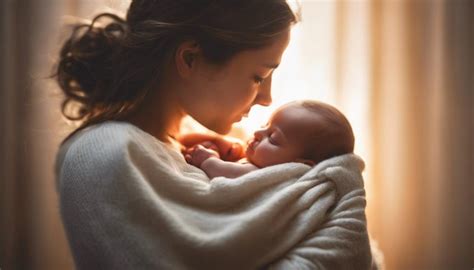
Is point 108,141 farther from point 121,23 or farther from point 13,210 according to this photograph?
point 13,210

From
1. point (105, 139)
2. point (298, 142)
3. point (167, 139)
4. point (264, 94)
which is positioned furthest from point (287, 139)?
point (105, 139)

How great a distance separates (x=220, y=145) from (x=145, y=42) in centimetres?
36

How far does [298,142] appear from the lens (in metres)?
1.24

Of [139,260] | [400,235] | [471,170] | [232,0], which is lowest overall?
[400,235]

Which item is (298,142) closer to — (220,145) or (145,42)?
(220,145)

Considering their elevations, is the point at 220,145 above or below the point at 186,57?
below

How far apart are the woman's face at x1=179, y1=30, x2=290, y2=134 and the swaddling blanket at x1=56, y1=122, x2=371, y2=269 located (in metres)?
0.24

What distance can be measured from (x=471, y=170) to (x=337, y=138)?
1.08 m

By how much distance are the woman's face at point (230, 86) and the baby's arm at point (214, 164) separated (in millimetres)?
98

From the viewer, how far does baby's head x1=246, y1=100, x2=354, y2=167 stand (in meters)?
1.23

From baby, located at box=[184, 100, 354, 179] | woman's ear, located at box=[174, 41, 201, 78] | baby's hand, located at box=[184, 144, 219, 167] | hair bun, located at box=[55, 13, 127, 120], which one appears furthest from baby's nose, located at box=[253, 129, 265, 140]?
hair bun, located at box=[55, 13, 127, 120]

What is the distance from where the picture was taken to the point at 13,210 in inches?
69.2

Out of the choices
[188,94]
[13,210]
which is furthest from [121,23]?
[13,210]

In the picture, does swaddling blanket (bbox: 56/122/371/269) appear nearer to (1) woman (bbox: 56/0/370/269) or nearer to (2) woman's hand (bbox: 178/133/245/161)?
(1) woman (bbox: 56/0/370/269)
